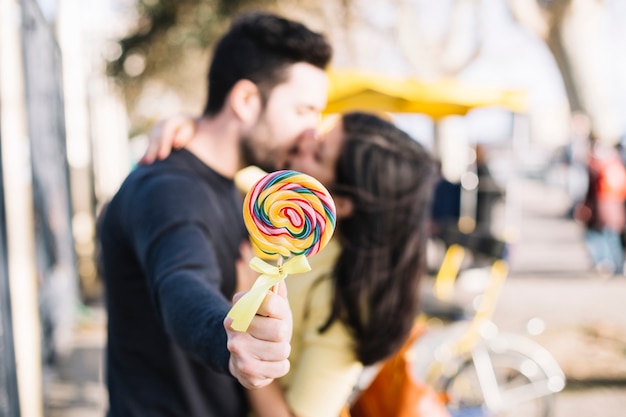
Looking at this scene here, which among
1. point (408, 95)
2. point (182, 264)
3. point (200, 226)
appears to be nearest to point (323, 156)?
point (200, 226)

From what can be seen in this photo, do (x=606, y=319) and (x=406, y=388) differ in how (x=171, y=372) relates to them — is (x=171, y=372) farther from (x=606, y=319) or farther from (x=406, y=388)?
(x=606, y=319)

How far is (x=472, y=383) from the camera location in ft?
13.5

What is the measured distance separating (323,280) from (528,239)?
13.1 m

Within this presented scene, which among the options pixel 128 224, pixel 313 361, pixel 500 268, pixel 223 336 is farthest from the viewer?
pixel 500 268

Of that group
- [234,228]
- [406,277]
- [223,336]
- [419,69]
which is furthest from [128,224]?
[419,69]

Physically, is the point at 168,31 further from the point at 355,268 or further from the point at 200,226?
the point at 200,226

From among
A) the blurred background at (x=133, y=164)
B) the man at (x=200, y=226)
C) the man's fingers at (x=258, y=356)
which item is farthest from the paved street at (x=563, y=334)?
the man's fingers at (x=258, y=356)

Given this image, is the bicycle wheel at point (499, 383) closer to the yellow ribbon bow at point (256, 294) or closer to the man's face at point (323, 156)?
the man's face at point (323, 156)

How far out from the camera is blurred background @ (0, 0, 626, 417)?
11.3 ft

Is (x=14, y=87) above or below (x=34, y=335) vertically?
above

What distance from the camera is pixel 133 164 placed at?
33.5 ft

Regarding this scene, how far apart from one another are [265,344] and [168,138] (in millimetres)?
952

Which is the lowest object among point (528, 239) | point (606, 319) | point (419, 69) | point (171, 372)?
Result: point (528, 239)

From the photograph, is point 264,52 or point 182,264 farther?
point 264,52
